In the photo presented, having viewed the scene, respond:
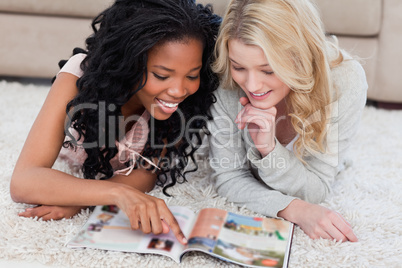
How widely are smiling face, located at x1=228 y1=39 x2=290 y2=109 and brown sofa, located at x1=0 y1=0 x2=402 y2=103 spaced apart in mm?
759

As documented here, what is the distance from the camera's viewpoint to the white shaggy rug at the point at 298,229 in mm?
862

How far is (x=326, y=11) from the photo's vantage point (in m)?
1.74

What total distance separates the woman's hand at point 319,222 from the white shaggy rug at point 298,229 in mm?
19

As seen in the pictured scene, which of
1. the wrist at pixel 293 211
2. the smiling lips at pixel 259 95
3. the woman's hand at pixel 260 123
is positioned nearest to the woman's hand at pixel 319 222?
the wrist at pixel 293 211

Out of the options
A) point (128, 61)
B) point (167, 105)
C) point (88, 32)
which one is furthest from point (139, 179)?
point (88, 32)

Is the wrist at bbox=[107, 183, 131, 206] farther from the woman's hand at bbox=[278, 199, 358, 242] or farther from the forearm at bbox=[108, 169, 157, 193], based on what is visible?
the woman's hand at bbox=[278, 199, 358, 242]

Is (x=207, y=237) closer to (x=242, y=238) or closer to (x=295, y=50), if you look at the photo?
(x=242, y=238)

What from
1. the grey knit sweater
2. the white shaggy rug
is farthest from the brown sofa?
the grey knit sweater

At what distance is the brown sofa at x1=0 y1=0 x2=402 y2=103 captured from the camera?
174 cm

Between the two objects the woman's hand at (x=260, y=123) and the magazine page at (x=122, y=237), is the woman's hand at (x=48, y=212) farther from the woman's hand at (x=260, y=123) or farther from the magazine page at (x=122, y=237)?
the woman's hand at (x=260, y=123)

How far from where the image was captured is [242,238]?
2.96 feet

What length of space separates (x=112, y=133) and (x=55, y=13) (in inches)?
38.3

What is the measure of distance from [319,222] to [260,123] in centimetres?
24

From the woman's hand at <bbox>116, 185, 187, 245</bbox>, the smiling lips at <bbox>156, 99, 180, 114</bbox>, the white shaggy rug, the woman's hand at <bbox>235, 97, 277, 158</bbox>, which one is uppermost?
the smiling lips at <bbox>156, 99, 180, 114</bbox>
